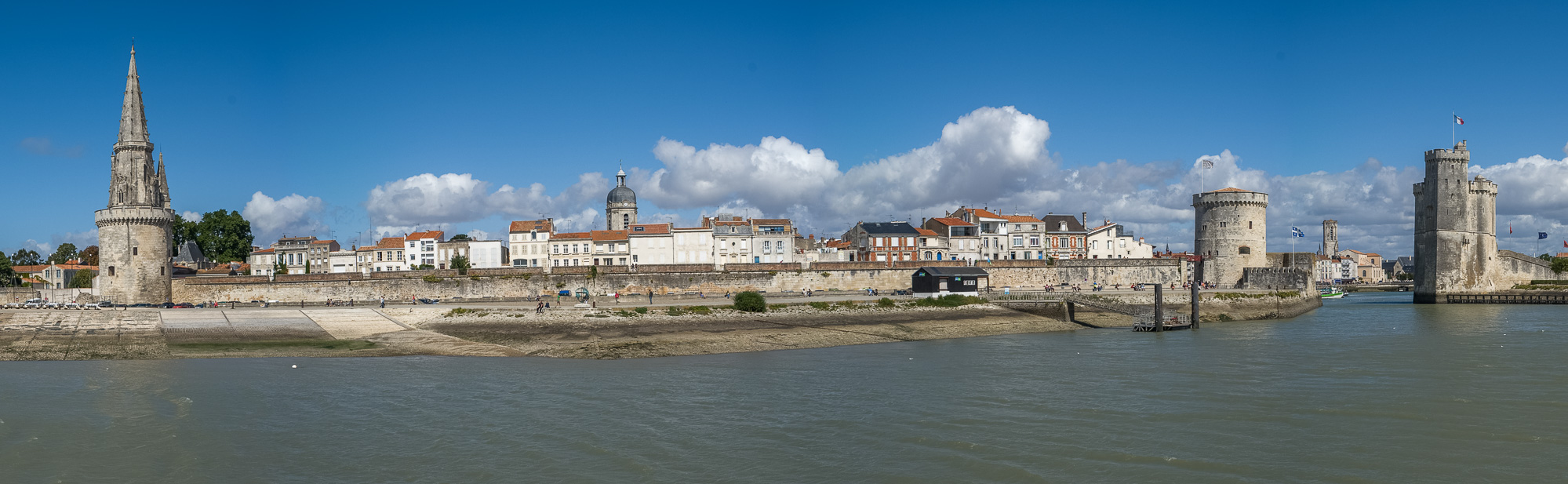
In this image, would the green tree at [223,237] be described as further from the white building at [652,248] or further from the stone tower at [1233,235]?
the stone tower at [1233,235]

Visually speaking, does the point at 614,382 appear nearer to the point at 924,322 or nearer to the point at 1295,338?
the point at 924,322

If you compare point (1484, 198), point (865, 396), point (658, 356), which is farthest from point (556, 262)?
point (1484, 198)

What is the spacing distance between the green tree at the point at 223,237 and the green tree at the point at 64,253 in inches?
915

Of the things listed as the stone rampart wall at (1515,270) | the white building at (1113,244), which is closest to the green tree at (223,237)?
the white building at (1113,244)

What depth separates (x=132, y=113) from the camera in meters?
47.9

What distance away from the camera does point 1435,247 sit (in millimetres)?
59281

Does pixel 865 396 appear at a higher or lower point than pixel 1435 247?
lower

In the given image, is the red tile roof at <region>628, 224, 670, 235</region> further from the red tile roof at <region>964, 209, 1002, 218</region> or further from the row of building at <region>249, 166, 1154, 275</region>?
the red tile roof at <region>964, 209, 1002, 218</region>

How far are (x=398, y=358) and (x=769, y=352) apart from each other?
12.2 metres

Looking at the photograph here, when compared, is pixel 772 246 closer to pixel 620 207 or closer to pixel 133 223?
pixel 620 207

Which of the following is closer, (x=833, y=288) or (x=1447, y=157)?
(x=1447, y=157)

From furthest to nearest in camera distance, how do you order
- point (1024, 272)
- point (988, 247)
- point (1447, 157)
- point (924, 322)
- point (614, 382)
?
1. point (988, 247)
2. point (1024, 272)
3. point (1447, 157)
4. point (924, 322)
5. point (614, 382)

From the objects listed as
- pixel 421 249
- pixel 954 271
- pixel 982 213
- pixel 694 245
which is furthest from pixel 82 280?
pixel 982 213

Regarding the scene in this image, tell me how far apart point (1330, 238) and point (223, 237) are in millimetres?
157781
